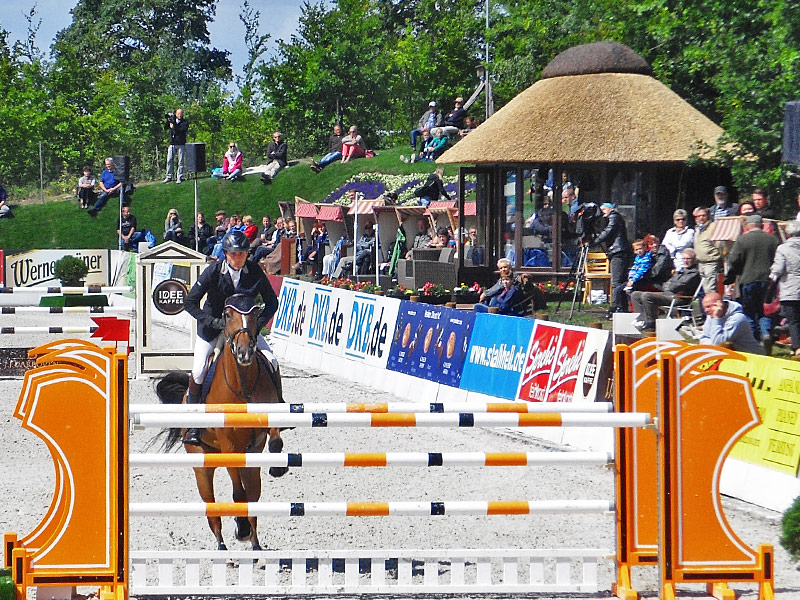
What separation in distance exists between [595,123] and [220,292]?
1724cm

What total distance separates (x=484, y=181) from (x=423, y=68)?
30.9 meters

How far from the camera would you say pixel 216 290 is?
386 inches

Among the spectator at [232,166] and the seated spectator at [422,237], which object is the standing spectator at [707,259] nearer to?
the seated spectator at [422,237]

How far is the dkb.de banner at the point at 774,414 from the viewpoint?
1045 centimetres

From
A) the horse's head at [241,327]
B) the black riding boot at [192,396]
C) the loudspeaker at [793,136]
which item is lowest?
the black riding boot at [192,396]

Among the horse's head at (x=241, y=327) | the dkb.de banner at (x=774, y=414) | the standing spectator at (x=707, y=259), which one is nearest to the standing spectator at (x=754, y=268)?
the standing spectator at (x=707, y=259)

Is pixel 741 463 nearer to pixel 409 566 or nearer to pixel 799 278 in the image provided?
pixel 799 278

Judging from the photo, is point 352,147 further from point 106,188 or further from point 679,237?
point 679,237

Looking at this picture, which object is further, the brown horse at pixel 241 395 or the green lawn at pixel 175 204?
the green lawn at pixel 175 204

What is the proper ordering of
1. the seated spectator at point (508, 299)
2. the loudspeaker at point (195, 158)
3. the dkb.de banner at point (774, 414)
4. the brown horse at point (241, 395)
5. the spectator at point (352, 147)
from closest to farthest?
the brown horse at point (241, 395) → the dkb.de banner at point (774, 414) → the seated spectator at point (508, 299) → the loudspeaker at point (195, 158) → the spectator at point (352, 147)

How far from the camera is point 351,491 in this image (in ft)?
36.4

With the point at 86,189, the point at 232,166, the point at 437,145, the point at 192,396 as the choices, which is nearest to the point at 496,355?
the point at 192,396

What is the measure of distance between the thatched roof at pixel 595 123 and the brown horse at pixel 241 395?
15.8 meters

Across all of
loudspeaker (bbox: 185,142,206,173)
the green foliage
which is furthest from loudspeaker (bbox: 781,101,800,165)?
loudspeaker (bbox: 185,142,206,173)
